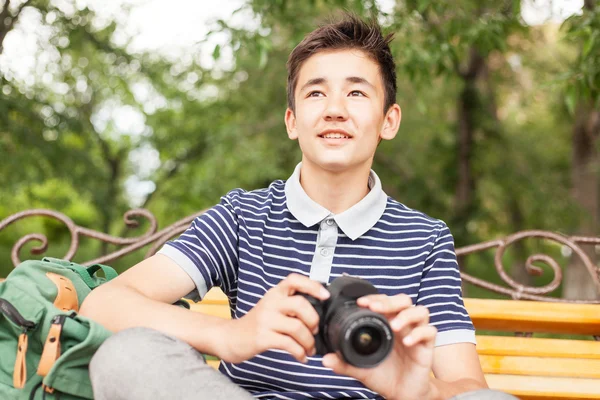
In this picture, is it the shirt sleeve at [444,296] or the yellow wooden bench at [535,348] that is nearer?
the shirt sleeve at [444,296]

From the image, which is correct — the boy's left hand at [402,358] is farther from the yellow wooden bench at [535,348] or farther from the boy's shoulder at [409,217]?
the yellow wooden bench at [535,348]

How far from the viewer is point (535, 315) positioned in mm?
2842

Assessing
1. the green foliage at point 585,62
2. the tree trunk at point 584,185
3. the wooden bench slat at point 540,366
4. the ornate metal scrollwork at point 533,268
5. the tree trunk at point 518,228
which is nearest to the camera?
the wooden bench slat at point 540,366

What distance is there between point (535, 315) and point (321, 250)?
46.0 inches

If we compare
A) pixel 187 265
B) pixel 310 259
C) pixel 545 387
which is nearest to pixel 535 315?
pixel 545 387

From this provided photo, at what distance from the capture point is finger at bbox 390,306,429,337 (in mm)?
1558

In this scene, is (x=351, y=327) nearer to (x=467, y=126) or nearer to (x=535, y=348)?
(x=535, y=348)

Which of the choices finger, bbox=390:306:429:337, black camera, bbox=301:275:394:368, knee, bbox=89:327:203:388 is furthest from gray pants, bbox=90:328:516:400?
finger, bbox=390:306:429:337

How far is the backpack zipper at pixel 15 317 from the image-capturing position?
5.42 feet

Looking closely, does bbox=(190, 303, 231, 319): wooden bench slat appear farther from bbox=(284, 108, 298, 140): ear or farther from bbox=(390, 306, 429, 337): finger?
bbox=(390, 306, 429, 337): finger

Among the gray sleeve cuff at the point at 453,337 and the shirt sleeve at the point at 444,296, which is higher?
the shirt sleeve at the point at 444,296

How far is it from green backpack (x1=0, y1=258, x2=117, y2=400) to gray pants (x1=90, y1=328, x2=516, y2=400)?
0.29ft

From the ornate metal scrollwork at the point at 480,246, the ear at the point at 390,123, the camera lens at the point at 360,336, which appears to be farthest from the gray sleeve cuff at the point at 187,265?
the ornate metal scrollwork at the point at 480,246

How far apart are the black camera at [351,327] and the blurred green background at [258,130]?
2826 mm
